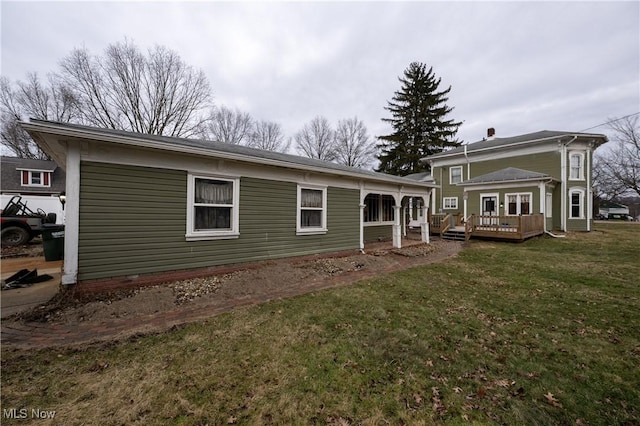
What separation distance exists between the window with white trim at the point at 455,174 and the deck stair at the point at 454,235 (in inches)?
317

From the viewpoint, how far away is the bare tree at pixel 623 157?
953 inches

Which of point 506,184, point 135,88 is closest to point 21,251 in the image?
point 135,88

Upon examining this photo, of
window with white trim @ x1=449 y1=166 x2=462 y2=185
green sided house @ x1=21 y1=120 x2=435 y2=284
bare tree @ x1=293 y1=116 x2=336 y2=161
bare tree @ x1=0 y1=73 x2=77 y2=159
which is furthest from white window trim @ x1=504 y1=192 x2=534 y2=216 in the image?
bare tree @ x1=0 y1=73 x2=77 y2=159

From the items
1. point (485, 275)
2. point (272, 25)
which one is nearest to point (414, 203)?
point (485, 275)

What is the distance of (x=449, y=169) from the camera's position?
2097 centimetres

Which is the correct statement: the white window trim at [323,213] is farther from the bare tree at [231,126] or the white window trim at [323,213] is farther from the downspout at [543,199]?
the bare tree at [231,126]

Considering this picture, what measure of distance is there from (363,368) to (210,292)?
11.9 feet

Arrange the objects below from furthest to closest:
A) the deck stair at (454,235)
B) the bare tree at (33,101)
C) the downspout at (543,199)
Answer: the bare tree at (33,101) < the downspout at (543,199) < the deck stair at (454,235)

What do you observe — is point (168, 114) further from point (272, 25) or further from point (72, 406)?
point (72, 406)

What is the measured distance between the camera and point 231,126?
28.3 meters

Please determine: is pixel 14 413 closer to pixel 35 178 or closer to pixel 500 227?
pixel 500 227

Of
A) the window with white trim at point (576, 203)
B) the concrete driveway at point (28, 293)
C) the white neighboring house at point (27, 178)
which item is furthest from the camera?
the white neighboring house at point (27, 178)

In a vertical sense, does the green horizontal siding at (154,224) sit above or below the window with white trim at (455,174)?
below

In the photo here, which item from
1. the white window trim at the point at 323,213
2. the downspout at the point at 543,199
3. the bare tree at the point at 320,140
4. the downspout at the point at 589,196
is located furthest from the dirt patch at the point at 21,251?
the downspout at the point at 589,196
